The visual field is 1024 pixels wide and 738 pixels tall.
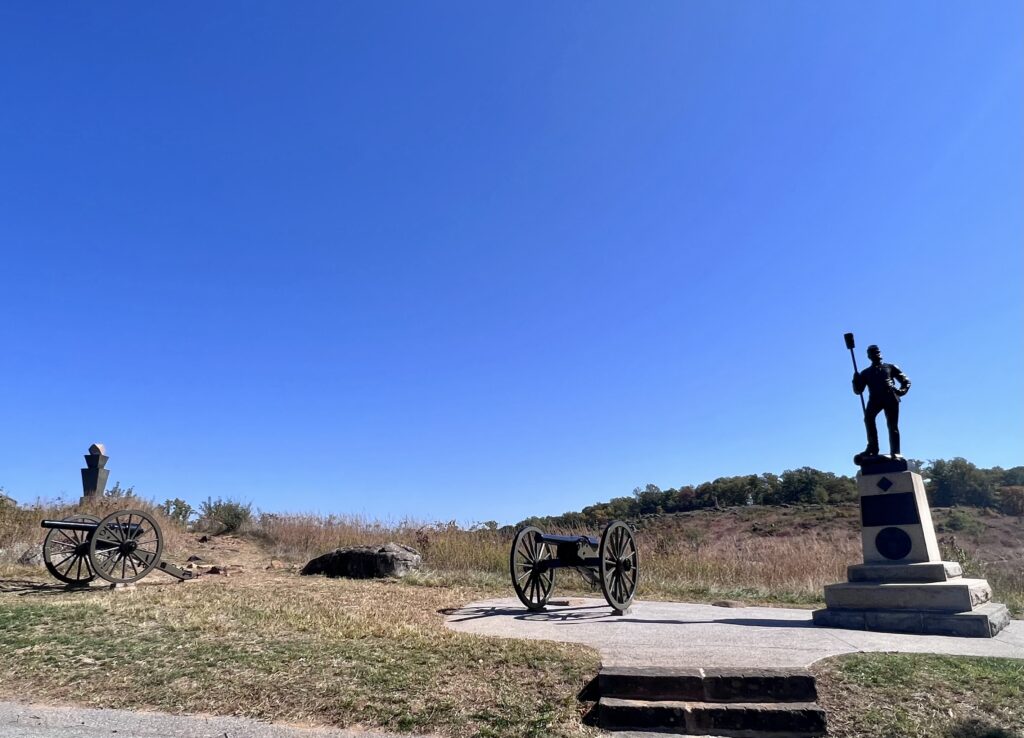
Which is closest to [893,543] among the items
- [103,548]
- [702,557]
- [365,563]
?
[702,557]

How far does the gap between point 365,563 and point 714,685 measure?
9.66 metres

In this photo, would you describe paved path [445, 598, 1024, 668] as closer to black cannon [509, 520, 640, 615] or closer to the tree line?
black cannon [509, 520, 640, 615]

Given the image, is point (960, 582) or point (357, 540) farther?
point (357, 540)

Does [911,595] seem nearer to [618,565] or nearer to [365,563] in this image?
[618,565]

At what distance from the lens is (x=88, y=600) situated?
339 inches

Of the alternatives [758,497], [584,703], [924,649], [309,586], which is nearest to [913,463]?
[924,649]

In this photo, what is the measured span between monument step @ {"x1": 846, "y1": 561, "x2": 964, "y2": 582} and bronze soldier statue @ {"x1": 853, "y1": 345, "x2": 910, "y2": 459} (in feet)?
5.49

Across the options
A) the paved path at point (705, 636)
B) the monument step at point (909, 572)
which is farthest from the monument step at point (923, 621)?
the monument step at point (909, 572)

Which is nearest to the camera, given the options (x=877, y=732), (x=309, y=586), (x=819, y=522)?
(x=877, y=732)

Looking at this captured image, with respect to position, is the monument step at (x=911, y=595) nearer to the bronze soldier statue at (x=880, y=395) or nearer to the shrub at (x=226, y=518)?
the bronze soldier statue at (x=880, y=395)

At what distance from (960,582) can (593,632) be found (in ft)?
15.3

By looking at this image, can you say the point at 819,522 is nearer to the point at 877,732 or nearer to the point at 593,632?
the point at 593,632

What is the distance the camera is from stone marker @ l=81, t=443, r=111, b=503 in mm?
18203

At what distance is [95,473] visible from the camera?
60.0ft
